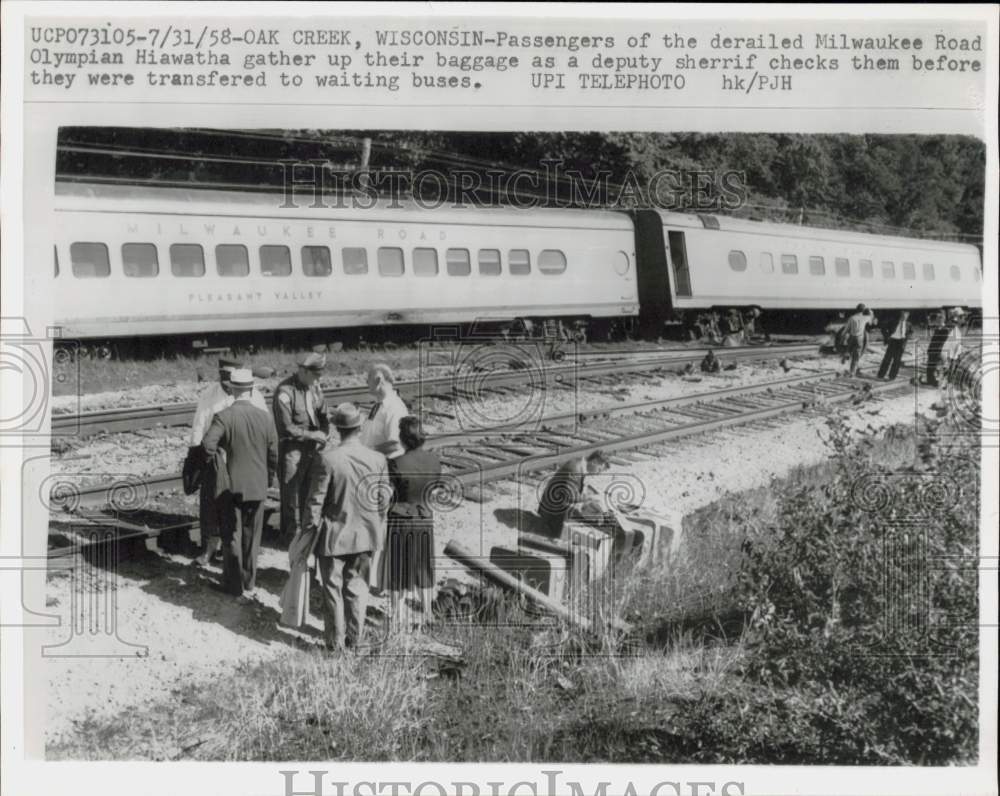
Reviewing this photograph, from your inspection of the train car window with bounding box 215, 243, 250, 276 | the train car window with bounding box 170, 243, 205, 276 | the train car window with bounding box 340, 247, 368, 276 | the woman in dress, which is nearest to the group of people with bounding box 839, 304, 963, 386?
the woman in dress

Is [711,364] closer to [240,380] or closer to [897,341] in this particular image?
[897,341]

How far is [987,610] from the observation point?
4363 millimetres

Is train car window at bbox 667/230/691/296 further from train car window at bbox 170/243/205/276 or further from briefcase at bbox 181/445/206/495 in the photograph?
briefcase at bbox 181/445/206/495

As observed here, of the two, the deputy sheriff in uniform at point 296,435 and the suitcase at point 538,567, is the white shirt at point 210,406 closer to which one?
A: the deputy sheriff in uniform at point 296,435

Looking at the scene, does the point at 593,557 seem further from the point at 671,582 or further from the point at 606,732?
the point at 606,732

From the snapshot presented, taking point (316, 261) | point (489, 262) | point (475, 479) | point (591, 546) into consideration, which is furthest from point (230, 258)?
point (591, 546)

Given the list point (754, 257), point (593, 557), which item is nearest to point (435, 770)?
point (593, 557)

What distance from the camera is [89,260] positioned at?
191 inches

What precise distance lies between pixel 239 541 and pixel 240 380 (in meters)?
0.81

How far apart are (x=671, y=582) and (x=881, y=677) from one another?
1127 millimetres

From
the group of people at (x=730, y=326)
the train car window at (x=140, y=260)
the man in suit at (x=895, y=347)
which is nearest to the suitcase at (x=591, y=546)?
the man in suit at (x=895, y=347)

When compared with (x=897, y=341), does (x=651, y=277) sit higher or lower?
higher

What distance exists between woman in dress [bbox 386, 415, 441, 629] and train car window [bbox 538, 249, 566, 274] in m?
2.02

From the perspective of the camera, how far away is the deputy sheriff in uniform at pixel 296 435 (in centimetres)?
436
